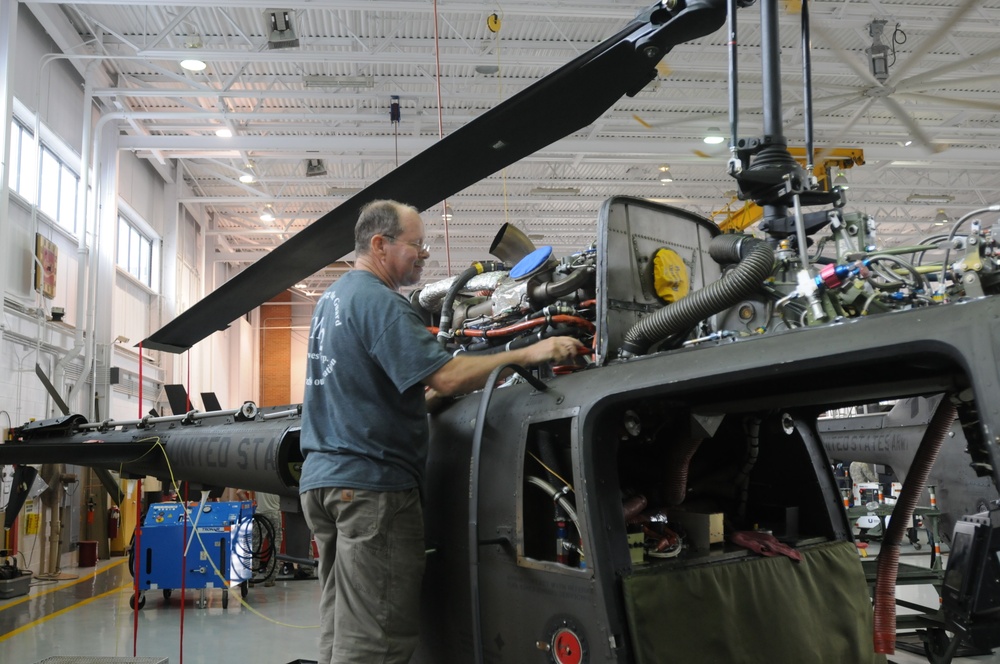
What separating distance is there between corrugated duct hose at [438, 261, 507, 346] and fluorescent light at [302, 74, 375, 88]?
10.5m

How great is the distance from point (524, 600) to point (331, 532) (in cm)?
75

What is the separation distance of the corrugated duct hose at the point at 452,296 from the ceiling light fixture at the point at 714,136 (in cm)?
1224

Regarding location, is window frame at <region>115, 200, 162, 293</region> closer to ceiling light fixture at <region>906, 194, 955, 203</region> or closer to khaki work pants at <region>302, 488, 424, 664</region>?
khaki work pants at <region>302, 488, 424, 664</region>

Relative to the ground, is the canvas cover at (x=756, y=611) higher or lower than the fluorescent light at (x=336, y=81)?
lower

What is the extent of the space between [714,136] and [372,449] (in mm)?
13886

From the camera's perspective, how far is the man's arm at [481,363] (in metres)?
2.77

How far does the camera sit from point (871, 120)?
55.1 ft

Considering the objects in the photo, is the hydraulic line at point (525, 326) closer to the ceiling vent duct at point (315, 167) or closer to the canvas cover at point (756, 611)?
the canvas cover at point (756, 611)

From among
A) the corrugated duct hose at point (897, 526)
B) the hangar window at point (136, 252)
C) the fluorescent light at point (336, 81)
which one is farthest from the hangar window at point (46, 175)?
the corrugated duct hose at point (897, 526)

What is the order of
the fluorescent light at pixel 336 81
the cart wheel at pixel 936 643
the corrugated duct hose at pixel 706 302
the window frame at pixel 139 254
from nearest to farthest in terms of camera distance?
1. the corrugated duct hose at pixel 706 302
2. the cart wheel at pixel 936 643
3. the fluorescent light at pixel 336 81
4. the window frame at pixel 139 254

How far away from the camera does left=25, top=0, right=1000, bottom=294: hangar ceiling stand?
11664 millimetres

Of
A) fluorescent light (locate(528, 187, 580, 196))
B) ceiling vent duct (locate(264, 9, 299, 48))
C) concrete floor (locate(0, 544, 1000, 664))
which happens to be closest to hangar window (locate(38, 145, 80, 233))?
ceiling vent duct (locate(264, 9, 299, 48))

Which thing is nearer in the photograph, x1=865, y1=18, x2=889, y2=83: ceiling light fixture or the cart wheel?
the cart wheel


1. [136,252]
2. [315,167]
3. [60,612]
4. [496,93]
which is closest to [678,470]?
[60,612]
